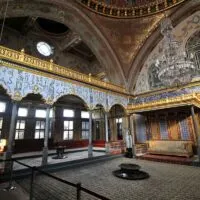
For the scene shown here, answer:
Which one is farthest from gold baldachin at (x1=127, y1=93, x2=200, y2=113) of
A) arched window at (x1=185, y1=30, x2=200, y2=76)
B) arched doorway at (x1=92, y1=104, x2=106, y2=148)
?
arched doorway at (x1=92, y1=104, x2=106, y2=148)

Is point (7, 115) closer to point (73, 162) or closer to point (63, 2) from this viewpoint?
point (73, 162)

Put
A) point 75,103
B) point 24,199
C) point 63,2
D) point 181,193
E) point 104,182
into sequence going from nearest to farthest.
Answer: point 24,199 → point 181,193 → point 104,182 → point 63,2 → point 75,103

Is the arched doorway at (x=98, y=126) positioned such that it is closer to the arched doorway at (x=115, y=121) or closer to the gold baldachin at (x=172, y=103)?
the arched doorway at (x=115, y=121)

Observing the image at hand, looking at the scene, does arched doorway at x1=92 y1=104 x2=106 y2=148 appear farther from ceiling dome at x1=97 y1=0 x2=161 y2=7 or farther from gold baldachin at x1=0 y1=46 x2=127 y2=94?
ceiling dome at x1=97 y1=0 x2=161 y2=7

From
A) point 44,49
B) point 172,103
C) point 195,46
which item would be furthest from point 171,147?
point 44,49

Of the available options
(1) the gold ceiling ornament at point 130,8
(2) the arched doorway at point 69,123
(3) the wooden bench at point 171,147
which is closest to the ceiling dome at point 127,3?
(1) the gold ceiling ornament at point 130,8

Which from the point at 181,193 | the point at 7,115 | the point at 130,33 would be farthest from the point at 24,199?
the point at 130,33

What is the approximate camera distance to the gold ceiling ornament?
9.86 meters

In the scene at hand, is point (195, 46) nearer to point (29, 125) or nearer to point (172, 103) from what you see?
point (172, 103)

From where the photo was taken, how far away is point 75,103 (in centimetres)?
1412

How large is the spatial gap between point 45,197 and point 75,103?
10.8m

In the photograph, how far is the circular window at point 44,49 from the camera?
37.8 ft

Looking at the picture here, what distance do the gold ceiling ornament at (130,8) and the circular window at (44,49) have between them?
478 centimetres

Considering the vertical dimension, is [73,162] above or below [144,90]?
below
